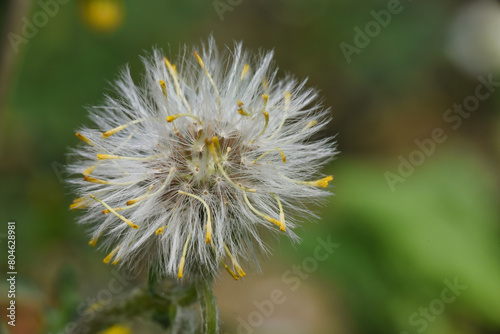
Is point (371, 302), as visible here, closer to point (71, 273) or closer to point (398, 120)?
point (398, 120)

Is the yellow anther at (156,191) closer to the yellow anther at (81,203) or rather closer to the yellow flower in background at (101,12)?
the yellow anther at (81,203)

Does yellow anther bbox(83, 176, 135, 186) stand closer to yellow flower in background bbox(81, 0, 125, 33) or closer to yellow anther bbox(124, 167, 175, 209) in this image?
yellow anther bbox(124, 167, 175, 209)

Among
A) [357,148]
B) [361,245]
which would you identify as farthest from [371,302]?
[357,148]

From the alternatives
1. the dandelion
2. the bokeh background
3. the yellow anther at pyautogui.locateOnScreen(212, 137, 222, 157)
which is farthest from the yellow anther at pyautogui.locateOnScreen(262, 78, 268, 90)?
the bokeh background

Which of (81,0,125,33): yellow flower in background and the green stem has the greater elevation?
(81,0,125,33): yellow flower in background

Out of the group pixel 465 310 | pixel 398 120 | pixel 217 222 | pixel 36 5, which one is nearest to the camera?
pixel 217 222

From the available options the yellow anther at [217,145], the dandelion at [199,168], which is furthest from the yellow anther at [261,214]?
the yellow anther at [217,145]
